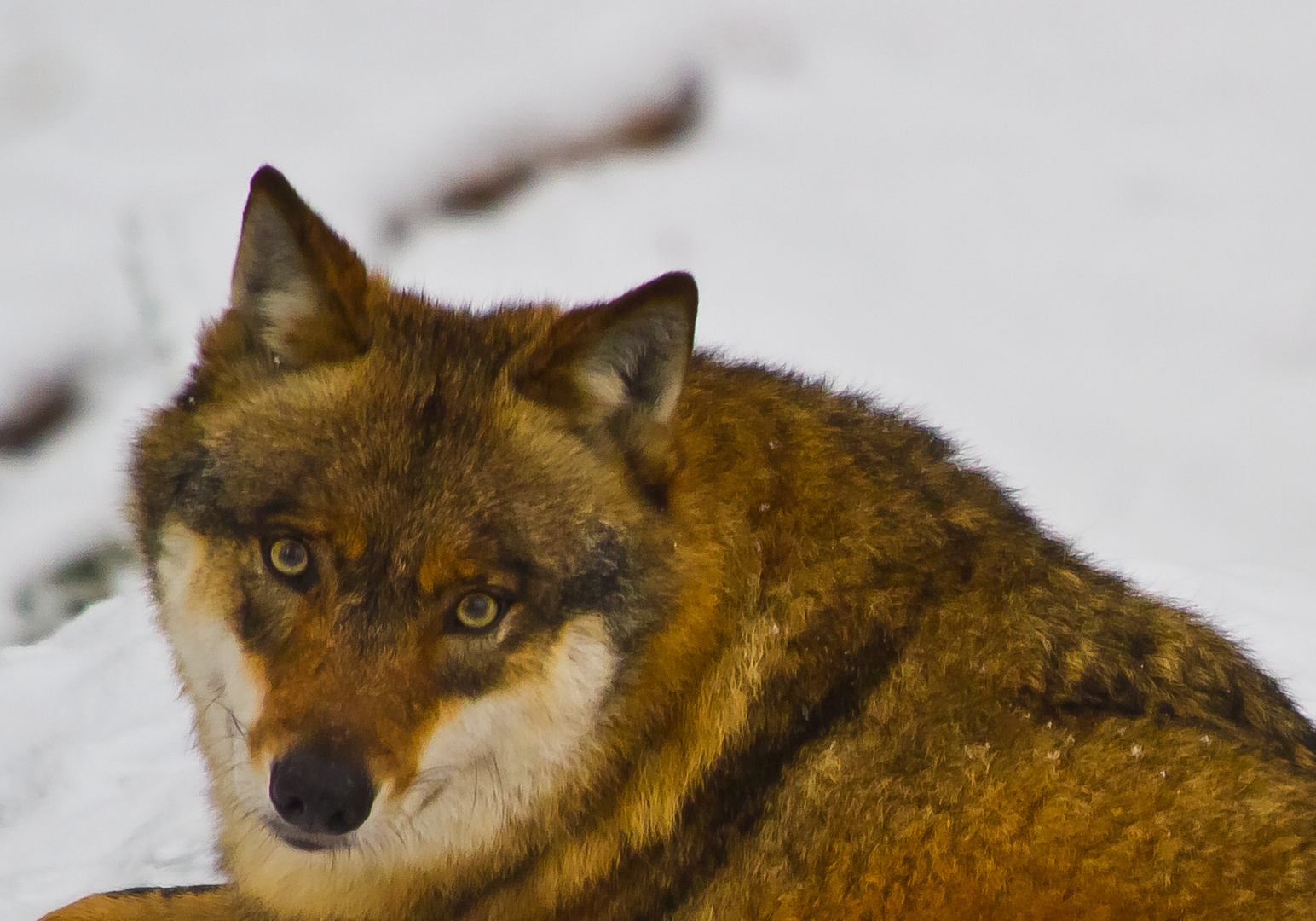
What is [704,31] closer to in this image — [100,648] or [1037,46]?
[1037,46]

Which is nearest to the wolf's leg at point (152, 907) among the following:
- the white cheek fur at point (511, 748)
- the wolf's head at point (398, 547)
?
the wolf's head at point (398, 547)

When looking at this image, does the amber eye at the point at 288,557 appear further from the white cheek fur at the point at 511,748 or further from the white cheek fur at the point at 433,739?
the white cheek fur at the point at 511,748

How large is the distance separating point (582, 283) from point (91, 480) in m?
3.48

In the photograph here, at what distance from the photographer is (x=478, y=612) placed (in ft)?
8.36

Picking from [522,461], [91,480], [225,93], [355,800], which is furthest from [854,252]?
[355,800]

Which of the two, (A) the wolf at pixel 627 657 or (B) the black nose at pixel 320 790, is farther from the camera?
(A) the wolf at pixel 627 657

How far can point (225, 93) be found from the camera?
8.34 meters

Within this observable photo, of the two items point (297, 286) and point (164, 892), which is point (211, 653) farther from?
point (164, 892)

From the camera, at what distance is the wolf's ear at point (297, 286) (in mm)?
2637

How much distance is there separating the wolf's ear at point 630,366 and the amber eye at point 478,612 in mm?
502

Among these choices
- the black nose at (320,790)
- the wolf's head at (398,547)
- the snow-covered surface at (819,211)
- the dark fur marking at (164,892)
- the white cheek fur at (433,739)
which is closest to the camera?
the black nose at (320,790)

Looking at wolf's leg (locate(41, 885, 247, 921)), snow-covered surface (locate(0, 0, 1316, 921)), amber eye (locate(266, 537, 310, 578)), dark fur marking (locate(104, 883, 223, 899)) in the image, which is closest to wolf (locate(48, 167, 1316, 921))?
amber eye (locate(266, 537, 310, 578))

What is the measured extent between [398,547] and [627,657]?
631 millimetres

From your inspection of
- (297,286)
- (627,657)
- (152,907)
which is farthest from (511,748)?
(152,907)
